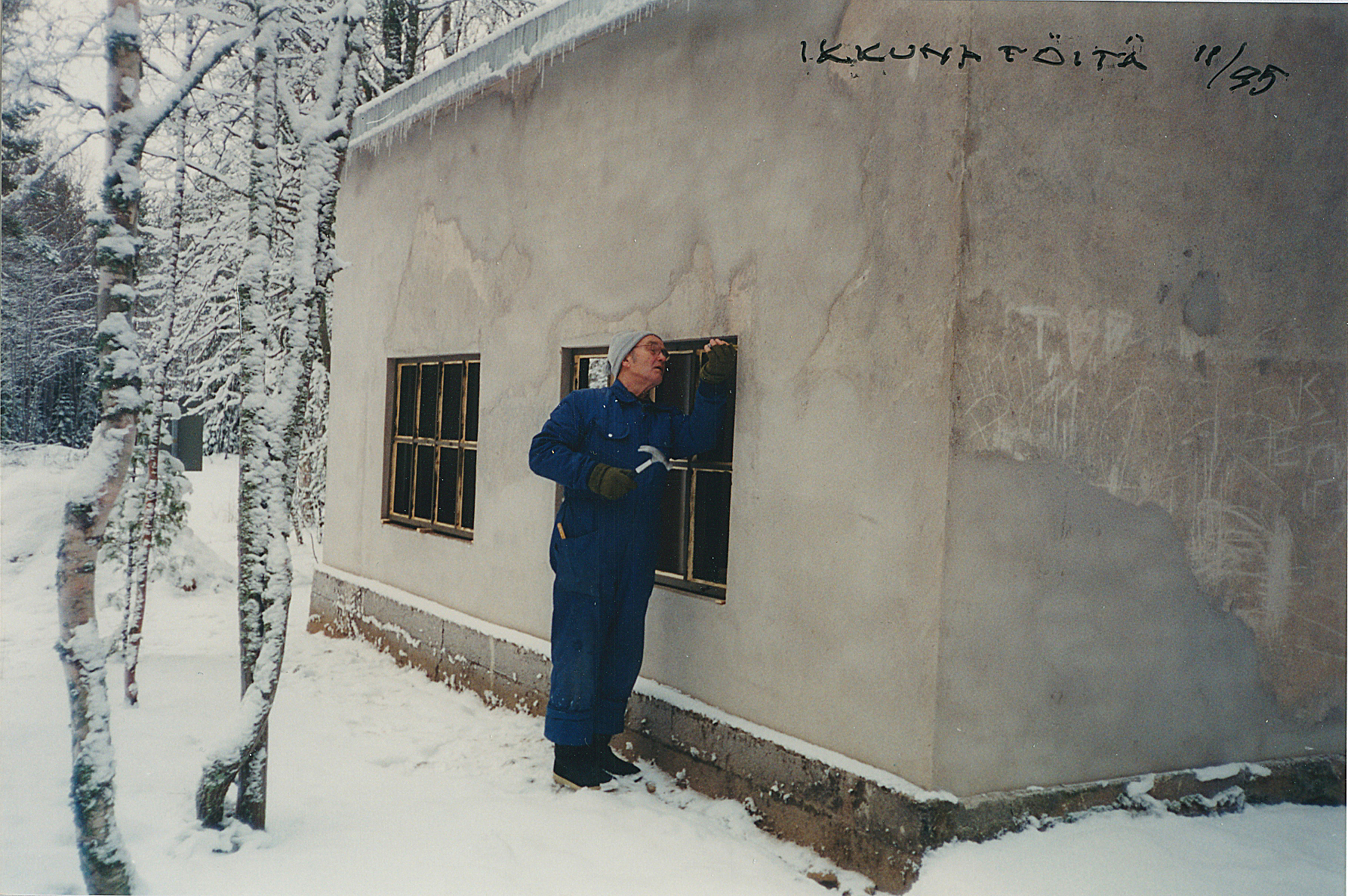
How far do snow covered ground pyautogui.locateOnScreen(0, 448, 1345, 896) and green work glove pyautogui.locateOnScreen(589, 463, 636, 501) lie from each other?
121 cm

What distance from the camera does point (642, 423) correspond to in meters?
3.91

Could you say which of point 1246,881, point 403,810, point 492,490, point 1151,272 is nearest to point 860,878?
point 1246,881

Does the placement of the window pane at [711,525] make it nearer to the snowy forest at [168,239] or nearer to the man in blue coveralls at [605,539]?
the man in blue coveralls at [605,539]

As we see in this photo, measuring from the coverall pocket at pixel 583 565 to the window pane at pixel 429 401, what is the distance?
Result: 8.20 ft

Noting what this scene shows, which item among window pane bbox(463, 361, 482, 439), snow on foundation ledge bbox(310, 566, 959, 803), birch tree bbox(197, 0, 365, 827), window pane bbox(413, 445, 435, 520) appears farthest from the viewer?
window pane bbox(413, 445, 435, 520)

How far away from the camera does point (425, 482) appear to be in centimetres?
616

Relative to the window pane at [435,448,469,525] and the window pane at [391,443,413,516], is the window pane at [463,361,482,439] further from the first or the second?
the window pane at [391,443,413,516]

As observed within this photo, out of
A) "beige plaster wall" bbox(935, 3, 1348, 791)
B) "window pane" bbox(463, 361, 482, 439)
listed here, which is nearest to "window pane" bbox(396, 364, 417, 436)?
"window pane" bbox(463, 361, 482, 439)

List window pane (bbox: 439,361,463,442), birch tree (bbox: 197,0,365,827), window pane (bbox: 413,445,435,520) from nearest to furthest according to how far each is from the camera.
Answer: birch tree (bbox: 197,0,365,827)
window pane (bbox: 439,361,463,442)
window pane (bbox: 413,445,435,520)

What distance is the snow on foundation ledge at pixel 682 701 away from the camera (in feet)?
9.87

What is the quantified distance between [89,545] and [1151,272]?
3.46m

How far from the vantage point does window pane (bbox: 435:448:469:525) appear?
585 cm

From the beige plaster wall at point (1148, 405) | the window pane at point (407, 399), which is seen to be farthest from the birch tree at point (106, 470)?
the window pane at point (407, 399)

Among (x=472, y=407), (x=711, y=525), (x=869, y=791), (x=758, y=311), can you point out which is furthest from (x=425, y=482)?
(x=869, y=791)
